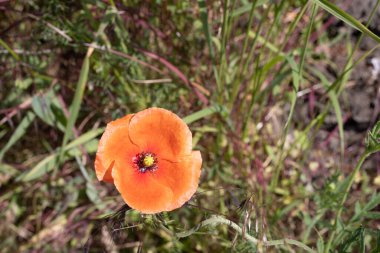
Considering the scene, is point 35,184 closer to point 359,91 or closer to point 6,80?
point 6,80

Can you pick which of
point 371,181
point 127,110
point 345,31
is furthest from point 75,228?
point 345,31

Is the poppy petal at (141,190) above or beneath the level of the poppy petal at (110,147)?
beneath

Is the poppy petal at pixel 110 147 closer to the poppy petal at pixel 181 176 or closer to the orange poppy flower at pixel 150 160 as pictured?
the orange poppy flower at pixel 150 160

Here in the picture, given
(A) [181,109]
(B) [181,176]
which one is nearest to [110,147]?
(B) [181,176]

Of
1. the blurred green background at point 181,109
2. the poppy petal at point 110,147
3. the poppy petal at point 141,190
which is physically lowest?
the blurred green background at point 181,109

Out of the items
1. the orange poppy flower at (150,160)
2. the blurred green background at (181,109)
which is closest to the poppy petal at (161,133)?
the orange poppy flower at (150,160)
